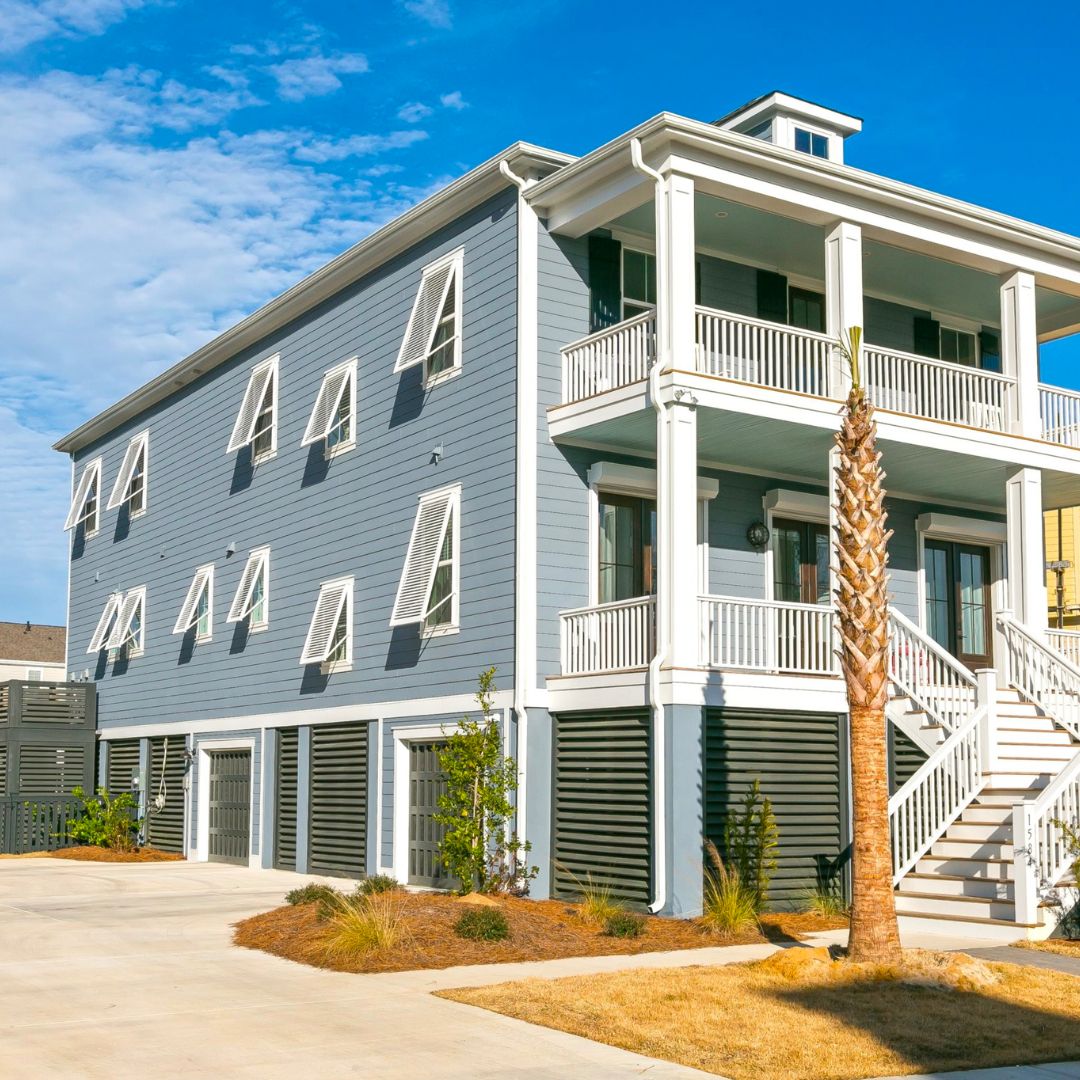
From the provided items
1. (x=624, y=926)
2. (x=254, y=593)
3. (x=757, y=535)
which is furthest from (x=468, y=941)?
(x=254, y=593)

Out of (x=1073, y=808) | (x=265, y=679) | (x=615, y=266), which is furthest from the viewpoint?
(x=265, y=679)

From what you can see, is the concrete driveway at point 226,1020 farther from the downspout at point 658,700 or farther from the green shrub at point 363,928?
the downspout at point 658,700

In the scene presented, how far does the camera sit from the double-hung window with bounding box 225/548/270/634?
24500mm

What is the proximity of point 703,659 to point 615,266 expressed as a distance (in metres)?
5.65

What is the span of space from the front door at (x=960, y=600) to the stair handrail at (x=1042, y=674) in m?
3.08

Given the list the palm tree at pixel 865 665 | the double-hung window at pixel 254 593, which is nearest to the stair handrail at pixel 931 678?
the palm tree at pixel 865 665

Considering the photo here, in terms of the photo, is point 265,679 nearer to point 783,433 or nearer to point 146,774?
point 146,774

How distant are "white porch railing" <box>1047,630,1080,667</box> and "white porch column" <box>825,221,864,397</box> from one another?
182 inches

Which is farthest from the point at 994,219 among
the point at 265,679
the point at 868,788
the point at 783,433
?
the point at 265,679

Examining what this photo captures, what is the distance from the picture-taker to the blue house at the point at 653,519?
16.3 metres

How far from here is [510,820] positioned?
17.4 m

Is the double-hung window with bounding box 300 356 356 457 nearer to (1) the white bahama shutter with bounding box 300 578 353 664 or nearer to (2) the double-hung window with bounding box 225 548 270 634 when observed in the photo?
(1) the white bahama shutter with bounding box 300 578 353 664

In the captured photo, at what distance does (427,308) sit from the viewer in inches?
790

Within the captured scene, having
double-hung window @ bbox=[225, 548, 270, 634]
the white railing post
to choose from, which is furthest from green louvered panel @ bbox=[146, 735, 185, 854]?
the white railing post
